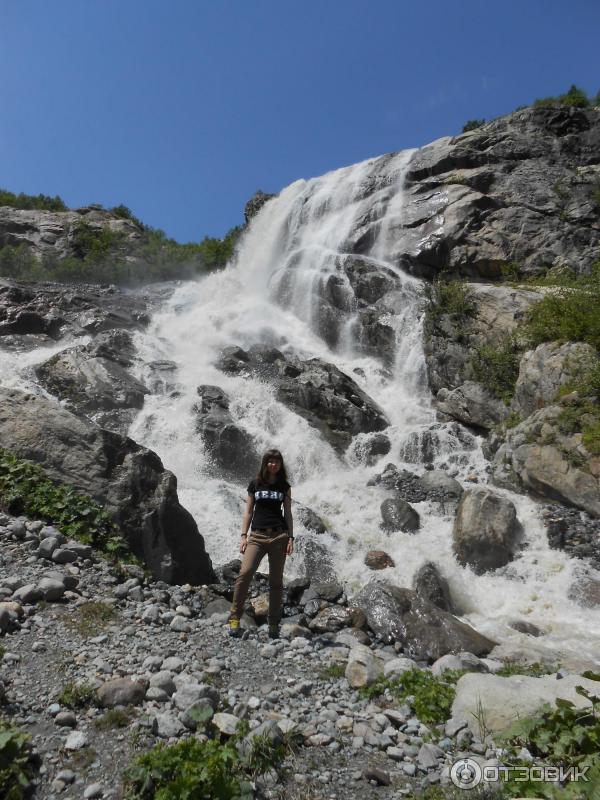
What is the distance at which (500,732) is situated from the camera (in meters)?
4.23

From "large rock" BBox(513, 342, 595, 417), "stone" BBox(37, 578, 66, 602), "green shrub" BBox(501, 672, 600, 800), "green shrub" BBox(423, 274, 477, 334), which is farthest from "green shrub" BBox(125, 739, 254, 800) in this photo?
"green shrub" BBox(423, 274, 477, 334)

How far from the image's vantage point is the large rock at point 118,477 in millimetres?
8484

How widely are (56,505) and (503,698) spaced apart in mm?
6886

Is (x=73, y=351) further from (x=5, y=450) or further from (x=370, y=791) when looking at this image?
(x=370, y=791)

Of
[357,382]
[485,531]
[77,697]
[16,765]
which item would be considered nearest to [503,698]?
[77,697]

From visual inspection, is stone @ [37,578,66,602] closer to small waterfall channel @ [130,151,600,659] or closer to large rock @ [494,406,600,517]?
small waterfall channel @ [130,151,600,659]

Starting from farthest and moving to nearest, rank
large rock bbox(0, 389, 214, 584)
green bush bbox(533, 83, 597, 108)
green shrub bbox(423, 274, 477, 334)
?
green bush bbox(533, 83, 597, 108) → green shrub bbox(423, 274, 477, 334) → large rock bbox(0, 389, 214, 584)

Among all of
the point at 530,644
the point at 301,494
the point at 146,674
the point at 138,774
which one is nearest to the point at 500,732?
the point at 138,774

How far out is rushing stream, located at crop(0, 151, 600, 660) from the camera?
11.5 metres

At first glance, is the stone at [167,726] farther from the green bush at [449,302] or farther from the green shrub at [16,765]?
the green bush at [449,302]

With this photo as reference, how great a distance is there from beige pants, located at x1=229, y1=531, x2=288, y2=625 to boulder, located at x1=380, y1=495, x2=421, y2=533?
7.34 metres

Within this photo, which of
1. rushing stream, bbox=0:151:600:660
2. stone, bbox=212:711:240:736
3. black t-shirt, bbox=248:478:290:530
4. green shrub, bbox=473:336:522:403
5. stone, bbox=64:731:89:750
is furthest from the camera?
green shrub, bbox=473:336:522:403

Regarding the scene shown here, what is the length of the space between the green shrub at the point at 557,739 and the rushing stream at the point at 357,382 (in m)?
5.21

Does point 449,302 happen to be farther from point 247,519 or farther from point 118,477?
point 247,519
